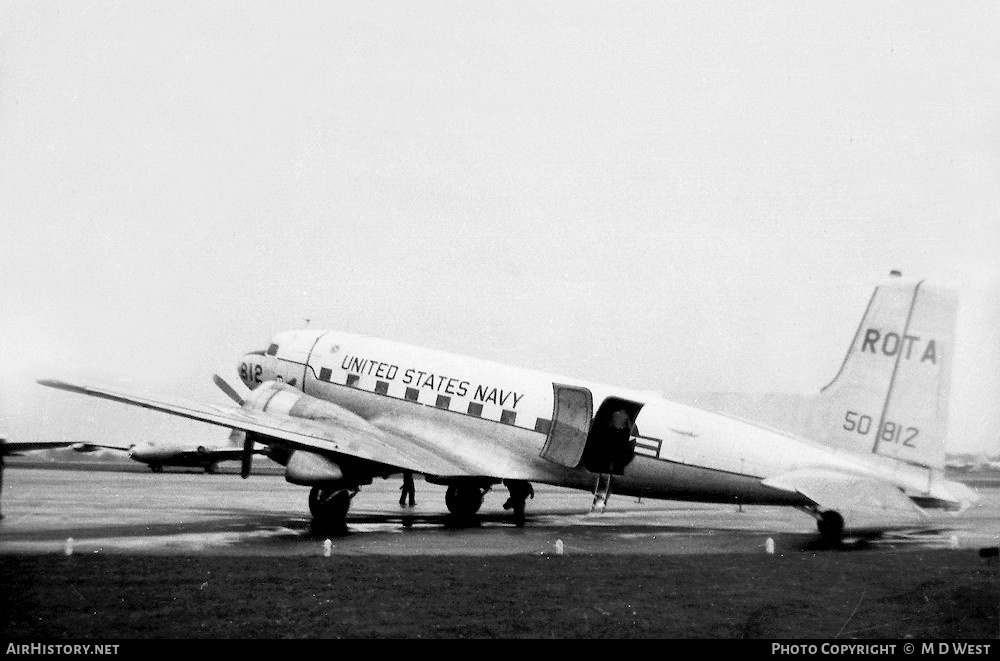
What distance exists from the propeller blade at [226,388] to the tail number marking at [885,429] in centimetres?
1369

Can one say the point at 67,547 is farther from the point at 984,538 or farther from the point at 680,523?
the point at 984,538

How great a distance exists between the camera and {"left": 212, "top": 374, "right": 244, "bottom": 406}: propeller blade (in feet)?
74.3

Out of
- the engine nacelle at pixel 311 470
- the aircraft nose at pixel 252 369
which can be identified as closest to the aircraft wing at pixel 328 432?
the engine nacelle at pixel 311 470

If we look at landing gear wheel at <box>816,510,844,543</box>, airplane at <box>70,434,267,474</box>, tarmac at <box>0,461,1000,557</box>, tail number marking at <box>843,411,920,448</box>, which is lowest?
airplane at <box>70,434,267,474</box>

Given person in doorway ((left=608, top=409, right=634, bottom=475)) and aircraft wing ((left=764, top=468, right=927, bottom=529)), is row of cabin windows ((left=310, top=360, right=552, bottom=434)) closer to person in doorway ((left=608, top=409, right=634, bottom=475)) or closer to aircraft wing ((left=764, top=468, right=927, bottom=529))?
person in doorway ((left=608, top=409, right=634, bottom=475))

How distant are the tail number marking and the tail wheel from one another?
8890 millimetres

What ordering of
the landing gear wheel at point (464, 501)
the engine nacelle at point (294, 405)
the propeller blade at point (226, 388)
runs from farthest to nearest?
the propeller blade at point (226, 388) → the landing gear wheel at point (464, 501) → the engine nacelle at point (294, 405)

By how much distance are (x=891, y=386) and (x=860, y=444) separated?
3.42 feet

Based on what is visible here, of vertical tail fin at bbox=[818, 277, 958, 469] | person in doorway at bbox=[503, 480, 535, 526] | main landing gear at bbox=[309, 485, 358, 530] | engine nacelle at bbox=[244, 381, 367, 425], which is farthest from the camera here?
person in doorway at bbox=[503, 480, 535, 526]

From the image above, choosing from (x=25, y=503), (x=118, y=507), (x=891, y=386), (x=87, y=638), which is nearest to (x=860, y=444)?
(x=891, y=386)

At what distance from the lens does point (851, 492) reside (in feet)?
46.9

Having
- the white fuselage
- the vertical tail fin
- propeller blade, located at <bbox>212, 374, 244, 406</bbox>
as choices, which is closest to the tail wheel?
the white fuselage

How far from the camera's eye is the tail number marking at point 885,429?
14.5 metres

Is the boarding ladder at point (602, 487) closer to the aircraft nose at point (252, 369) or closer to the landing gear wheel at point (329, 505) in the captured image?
the landing gear wheel at point (329, 505)
